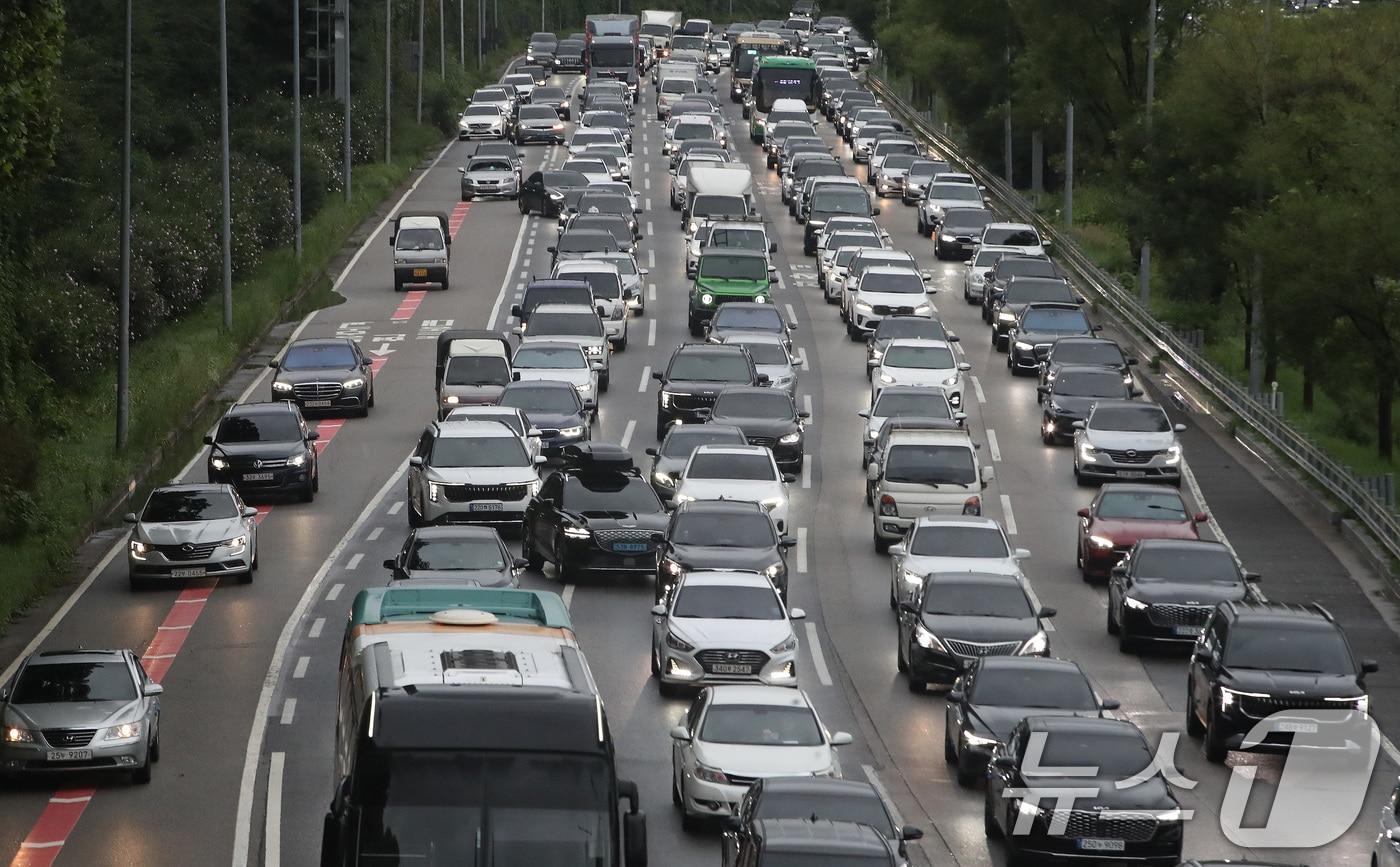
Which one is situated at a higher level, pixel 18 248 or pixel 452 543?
pixel 18 248

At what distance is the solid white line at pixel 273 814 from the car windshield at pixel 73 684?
1.66 m

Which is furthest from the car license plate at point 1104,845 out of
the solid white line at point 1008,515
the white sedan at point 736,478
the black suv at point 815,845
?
the solid white line at point 1008,515

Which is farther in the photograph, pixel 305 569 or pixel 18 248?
pixel 18 248

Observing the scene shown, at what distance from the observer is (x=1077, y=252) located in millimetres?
63719

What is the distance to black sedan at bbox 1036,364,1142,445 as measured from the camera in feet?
138

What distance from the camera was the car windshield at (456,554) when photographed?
2788cm

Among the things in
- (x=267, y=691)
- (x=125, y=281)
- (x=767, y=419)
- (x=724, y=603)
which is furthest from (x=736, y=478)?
(x=125, y=281)

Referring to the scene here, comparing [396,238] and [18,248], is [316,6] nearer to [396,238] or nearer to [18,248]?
[396,238]

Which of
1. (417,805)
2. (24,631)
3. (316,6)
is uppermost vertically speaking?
(316,6)

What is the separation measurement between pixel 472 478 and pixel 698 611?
8.54m

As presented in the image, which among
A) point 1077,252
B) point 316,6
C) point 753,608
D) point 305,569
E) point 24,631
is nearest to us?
point 753,608

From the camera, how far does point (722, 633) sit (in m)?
26.0

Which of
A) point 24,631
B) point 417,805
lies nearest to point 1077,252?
point 24,631

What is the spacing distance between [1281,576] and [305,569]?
1429 centimetres
